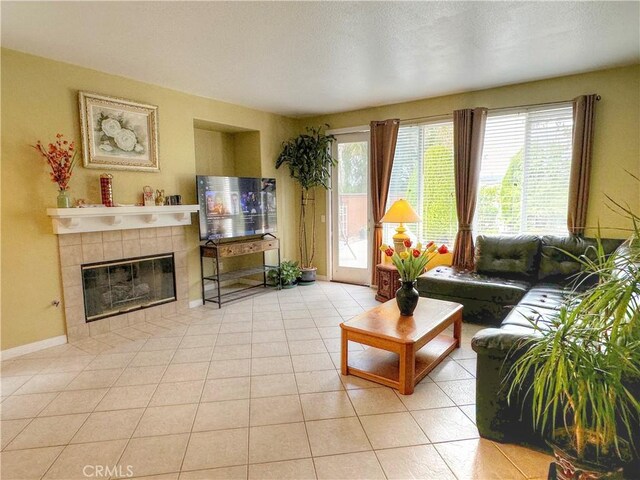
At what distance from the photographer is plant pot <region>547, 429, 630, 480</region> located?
1453 mm

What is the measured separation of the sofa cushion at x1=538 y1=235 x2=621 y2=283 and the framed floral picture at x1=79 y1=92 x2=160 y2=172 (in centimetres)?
458

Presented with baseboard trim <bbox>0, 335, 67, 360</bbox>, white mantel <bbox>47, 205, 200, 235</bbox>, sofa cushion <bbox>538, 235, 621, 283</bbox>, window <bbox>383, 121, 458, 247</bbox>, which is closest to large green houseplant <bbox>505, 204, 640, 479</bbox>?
sofa cushion <bbox>538, 235, 621, 283</bbox>

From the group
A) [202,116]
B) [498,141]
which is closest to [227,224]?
[202,116]

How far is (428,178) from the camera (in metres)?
5.09

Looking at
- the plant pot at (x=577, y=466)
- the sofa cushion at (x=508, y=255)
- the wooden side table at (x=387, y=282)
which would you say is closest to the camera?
the plant pot at (x=577, y=466)

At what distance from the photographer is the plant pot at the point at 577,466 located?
1.45 m

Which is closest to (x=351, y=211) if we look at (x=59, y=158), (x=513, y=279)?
(x=513, y=279)

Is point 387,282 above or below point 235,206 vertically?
below

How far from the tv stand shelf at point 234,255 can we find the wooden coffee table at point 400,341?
7.65 feet

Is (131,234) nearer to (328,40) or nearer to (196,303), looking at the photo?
(196,303)

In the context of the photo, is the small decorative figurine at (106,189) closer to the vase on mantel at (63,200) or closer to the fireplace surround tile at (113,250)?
the vase on mantel at (63,200)

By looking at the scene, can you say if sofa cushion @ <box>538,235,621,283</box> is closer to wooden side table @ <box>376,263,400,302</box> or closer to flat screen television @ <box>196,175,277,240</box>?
wooden side table @ <box>376,263,400,302</box>

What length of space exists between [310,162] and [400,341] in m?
3.80

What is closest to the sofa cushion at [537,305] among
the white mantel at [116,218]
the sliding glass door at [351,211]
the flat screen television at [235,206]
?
the sliding glass door at [351,211]
